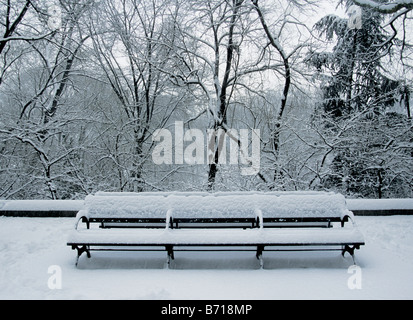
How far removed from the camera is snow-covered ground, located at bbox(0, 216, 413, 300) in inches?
141

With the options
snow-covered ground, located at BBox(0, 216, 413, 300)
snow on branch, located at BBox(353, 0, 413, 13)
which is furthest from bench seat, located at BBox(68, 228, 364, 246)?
snow on branch, located at BBox(353, 0, 413, 13)

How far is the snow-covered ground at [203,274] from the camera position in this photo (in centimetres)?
357

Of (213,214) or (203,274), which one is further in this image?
(213,214)

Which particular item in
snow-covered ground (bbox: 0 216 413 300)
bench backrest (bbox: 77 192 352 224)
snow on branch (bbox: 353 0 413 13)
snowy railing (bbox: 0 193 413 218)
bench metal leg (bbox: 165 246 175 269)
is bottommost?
snow-covered ground (bbox: 0 216 413 300)

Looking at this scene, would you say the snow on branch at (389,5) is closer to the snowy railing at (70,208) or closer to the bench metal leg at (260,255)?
the snowy railing at (70,208)

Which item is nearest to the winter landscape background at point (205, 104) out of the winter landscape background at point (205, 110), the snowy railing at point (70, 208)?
the winter landscape background at point (205, 110)

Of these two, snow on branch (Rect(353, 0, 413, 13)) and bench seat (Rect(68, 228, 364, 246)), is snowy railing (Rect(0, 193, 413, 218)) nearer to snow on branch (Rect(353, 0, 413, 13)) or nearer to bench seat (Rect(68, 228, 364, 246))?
bench seat (Rect(68, 228, 364, 246))

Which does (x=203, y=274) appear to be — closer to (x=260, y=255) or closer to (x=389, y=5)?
(x=260, y=255)

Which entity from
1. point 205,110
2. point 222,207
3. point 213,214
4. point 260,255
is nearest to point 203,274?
point 260,255

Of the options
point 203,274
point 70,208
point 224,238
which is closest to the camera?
point 203,274

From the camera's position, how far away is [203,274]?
4109 mm

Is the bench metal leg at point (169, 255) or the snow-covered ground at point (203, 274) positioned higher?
the bench metal leg at point (169, 255)
